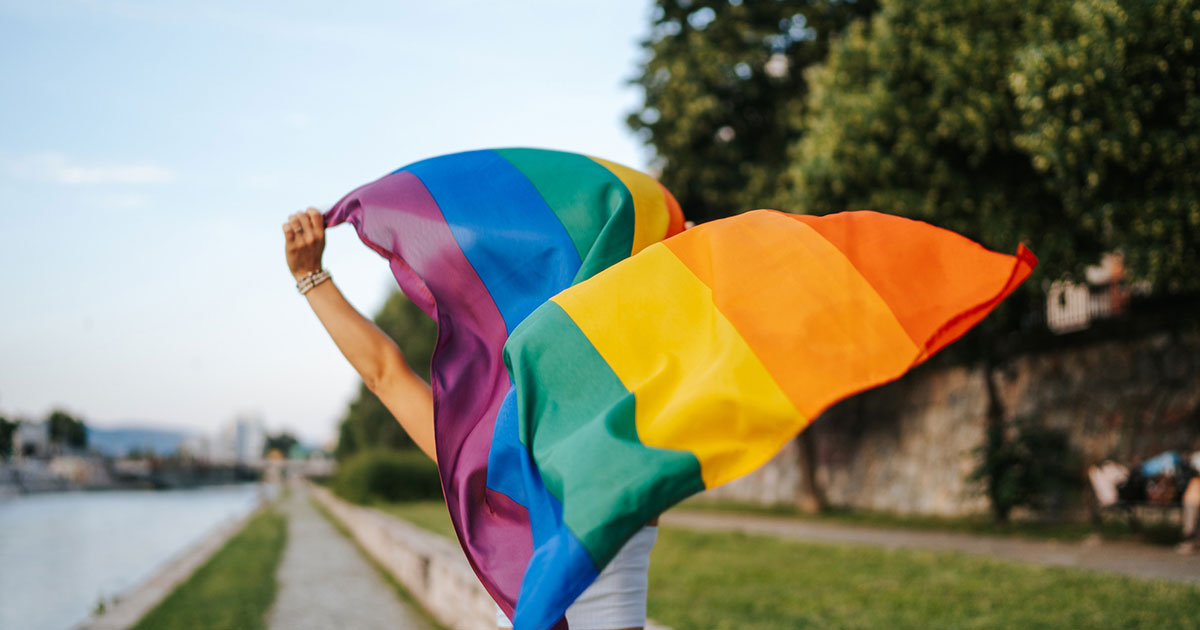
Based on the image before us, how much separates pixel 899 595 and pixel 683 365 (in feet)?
20.6

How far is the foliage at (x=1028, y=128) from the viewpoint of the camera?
8258mm

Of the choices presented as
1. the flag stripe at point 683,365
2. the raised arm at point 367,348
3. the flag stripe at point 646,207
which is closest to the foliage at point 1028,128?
the flag stripe at point 646,207

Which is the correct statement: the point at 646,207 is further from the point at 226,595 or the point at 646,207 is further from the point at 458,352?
the point at 226,595

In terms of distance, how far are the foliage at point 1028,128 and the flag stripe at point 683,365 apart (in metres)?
8.09

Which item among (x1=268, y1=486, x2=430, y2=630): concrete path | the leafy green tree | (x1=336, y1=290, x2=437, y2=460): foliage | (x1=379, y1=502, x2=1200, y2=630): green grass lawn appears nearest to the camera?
(x1=379, y1=502, x2=1200, y2=630): green grass lawn

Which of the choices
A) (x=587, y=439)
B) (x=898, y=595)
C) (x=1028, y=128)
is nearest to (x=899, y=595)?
(x=898, y=595)

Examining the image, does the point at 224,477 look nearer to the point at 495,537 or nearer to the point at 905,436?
the point at 905,436

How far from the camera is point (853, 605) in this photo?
690 cm

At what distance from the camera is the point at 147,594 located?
886 cm

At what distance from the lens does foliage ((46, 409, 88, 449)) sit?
107312 mm

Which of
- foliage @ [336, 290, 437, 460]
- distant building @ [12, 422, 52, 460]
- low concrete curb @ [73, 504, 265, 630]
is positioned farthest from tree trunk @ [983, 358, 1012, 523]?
distant building @ [12, 422, 52, 460]

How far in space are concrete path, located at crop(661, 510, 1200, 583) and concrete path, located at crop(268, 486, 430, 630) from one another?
5856 millimetres

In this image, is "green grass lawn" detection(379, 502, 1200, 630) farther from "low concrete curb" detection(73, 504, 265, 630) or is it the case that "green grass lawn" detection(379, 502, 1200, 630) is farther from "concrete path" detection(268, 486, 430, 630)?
"low concrete curb" detection(73, 504, 265, 630)

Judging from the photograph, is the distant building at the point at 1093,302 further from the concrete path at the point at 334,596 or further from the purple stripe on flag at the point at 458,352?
the purple stripe on flag at the point at 458,352
